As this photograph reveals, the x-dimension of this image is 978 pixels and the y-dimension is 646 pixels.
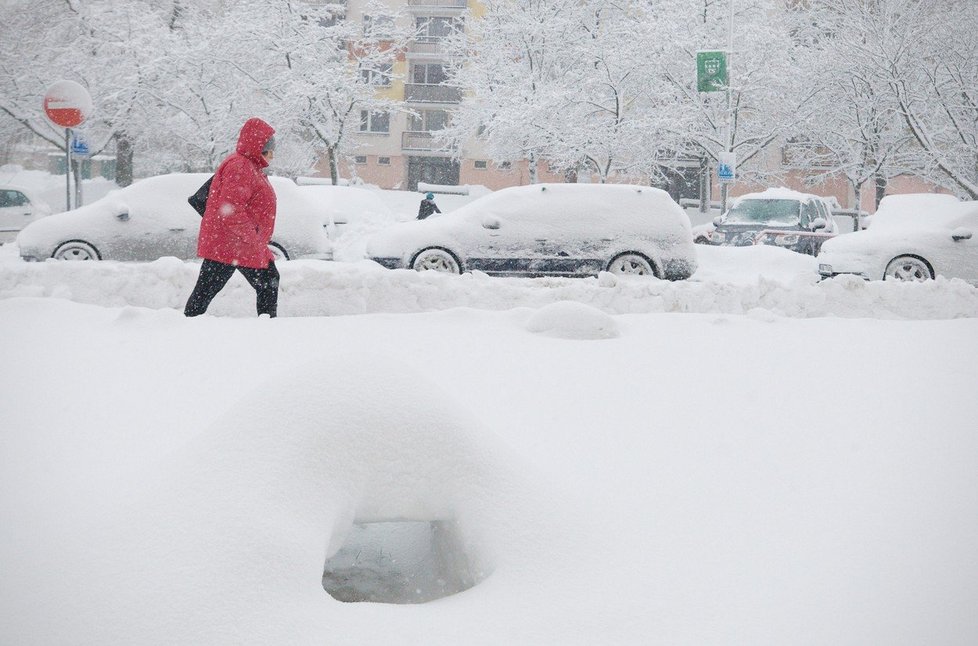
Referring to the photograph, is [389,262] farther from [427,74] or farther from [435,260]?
[427,74]

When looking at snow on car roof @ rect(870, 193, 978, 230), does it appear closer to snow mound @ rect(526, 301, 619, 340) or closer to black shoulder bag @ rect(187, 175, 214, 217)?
snow mound @ rect(526, 301, 619, 340)

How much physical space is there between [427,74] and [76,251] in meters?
35.7

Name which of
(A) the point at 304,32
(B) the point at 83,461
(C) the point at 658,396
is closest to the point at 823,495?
(C) the point at 658,396

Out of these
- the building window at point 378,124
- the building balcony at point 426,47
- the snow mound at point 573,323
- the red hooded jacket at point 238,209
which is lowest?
the snow mound at point 573,323

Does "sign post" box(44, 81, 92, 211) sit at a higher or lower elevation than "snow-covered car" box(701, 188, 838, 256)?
higher

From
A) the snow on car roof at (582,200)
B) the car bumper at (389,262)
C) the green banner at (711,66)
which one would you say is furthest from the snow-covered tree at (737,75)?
the car bumper at (389,262)

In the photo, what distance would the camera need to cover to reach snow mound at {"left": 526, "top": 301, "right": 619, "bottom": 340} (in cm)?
636

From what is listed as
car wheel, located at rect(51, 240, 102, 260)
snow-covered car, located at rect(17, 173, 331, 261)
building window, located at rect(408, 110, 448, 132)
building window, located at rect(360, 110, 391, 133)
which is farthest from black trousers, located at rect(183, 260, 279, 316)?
building window, located at rect(408, 110, 448, 132)

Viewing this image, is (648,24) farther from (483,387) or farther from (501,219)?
(483,387)

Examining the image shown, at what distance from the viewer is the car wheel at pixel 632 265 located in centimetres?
1048

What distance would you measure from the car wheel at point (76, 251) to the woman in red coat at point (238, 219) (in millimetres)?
5692

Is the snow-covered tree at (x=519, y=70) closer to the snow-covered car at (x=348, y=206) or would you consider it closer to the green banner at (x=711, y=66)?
the green banner at (x=711, y=66)

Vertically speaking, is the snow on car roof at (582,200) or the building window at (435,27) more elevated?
the building window at (435,27)

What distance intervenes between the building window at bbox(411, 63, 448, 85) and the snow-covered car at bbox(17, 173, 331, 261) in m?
34.6
